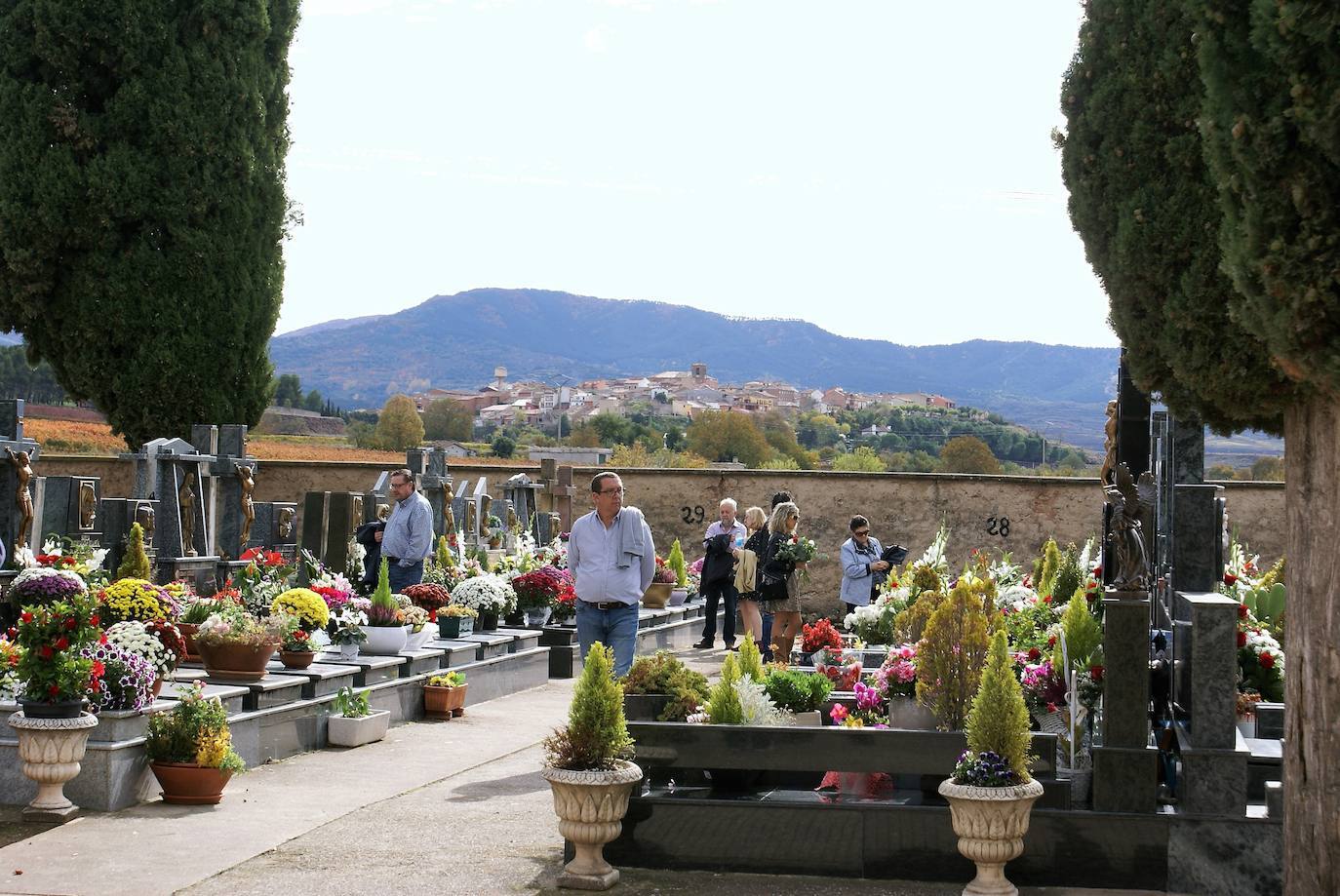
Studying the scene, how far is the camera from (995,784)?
249 inches

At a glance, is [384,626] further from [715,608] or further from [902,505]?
[902,505]

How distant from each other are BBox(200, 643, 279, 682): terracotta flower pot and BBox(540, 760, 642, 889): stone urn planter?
3657 millimetres

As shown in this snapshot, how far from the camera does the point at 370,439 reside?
194 ft

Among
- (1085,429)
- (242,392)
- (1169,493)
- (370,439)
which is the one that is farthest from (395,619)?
(1085,429)

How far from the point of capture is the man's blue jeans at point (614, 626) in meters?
9.75

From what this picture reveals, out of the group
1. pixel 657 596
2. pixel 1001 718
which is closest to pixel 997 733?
pixel 1001 718

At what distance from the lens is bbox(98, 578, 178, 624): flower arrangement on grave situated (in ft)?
29.9

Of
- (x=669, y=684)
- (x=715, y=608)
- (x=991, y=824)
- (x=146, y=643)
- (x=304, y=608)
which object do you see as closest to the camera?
(x=991, y=824)

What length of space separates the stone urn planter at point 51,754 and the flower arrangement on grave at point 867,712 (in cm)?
396

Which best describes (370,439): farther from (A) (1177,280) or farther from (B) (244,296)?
(A) (1177,280)

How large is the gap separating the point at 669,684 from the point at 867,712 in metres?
1.12

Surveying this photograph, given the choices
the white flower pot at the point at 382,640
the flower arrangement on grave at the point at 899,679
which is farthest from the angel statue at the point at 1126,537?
the white flower pot at the point at 382,640

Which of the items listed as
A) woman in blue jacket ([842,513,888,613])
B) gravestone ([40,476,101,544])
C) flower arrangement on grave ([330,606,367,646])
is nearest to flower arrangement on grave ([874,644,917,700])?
flower arrangement on grave ([330,606,367,646])

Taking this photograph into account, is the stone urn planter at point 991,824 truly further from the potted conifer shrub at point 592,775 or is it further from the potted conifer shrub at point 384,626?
the potted conifer shrub at point 384,626
